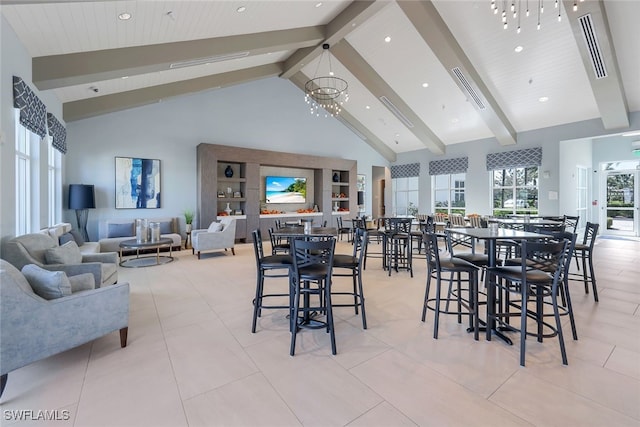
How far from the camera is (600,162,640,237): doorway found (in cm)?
941

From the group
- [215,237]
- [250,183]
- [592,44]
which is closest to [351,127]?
[250,183]

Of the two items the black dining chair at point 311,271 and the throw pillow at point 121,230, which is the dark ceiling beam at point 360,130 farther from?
the black dining chair at point 311,271

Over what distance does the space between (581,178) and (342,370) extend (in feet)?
36.4

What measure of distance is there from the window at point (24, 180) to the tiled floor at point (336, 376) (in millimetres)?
2363

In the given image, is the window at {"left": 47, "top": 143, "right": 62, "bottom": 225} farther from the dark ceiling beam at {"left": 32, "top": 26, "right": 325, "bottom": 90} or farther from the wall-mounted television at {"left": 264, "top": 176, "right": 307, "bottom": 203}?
the wall-mounted television at {"left": 264, "top": 176, "right": 307, "bottom": 203}

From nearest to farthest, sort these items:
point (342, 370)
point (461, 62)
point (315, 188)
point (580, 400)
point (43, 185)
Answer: point (580, 400) → point (342, 370) → point (43, 185) → point (461, 62) → point (315, 188)

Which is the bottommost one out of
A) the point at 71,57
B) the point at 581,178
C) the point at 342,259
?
the point at 342,259

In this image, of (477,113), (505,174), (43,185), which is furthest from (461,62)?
(43,185)

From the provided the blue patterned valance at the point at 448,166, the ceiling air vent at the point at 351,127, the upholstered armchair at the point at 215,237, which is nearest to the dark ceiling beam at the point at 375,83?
the blue patterned valance at the point at 448,166

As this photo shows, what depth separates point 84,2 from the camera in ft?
9.95

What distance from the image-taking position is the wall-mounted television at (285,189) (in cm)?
936

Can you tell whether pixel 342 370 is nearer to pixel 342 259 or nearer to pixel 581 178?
pixel 342 259

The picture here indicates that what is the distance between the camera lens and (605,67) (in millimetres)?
5402

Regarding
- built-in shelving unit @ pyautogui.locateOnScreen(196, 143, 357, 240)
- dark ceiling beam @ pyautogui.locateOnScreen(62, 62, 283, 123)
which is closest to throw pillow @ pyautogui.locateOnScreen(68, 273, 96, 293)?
dark ceiling beam @ pyautogui.locateOnScreen(62, 62, 283, 123)
